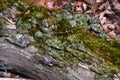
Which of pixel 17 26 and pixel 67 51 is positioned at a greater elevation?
pixel 17 26

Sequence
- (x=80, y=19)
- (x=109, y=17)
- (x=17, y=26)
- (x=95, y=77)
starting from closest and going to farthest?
(x=95, y=77) → (x=17, y=26) → (x=80, y=19) → (x=109, y=17)

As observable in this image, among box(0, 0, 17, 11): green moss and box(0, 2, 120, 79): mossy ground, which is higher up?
box(0, 0, 17, 11): green moss

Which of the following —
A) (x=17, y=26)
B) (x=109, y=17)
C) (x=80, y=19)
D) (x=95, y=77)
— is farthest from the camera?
(x=109, y=17)

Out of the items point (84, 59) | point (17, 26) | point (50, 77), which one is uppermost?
point (17, 26)

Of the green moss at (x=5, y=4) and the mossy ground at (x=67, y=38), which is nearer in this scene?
the mossy ground at (x=67, y=38)

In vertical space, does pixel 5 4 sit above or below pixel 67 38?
above

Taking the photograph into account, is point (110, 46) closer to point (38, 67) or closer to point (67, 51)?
point (67, 51)

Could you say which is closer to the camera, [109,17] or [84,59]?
[84,59]

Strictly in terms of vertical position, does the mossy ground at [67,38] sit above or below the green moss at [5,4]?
below

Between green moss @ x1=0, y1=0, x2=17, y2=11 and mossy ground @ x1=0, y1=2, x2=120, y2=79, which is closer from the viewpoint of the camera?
mossy ground @ x1=0, y1=2, x2=120, y2=79

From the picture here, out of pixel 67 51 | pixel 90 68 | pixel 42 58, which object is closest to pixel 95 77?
pixel 90 68

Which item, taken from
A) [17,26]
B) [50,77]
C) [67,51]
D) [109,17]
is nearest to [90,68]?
[67,51]
